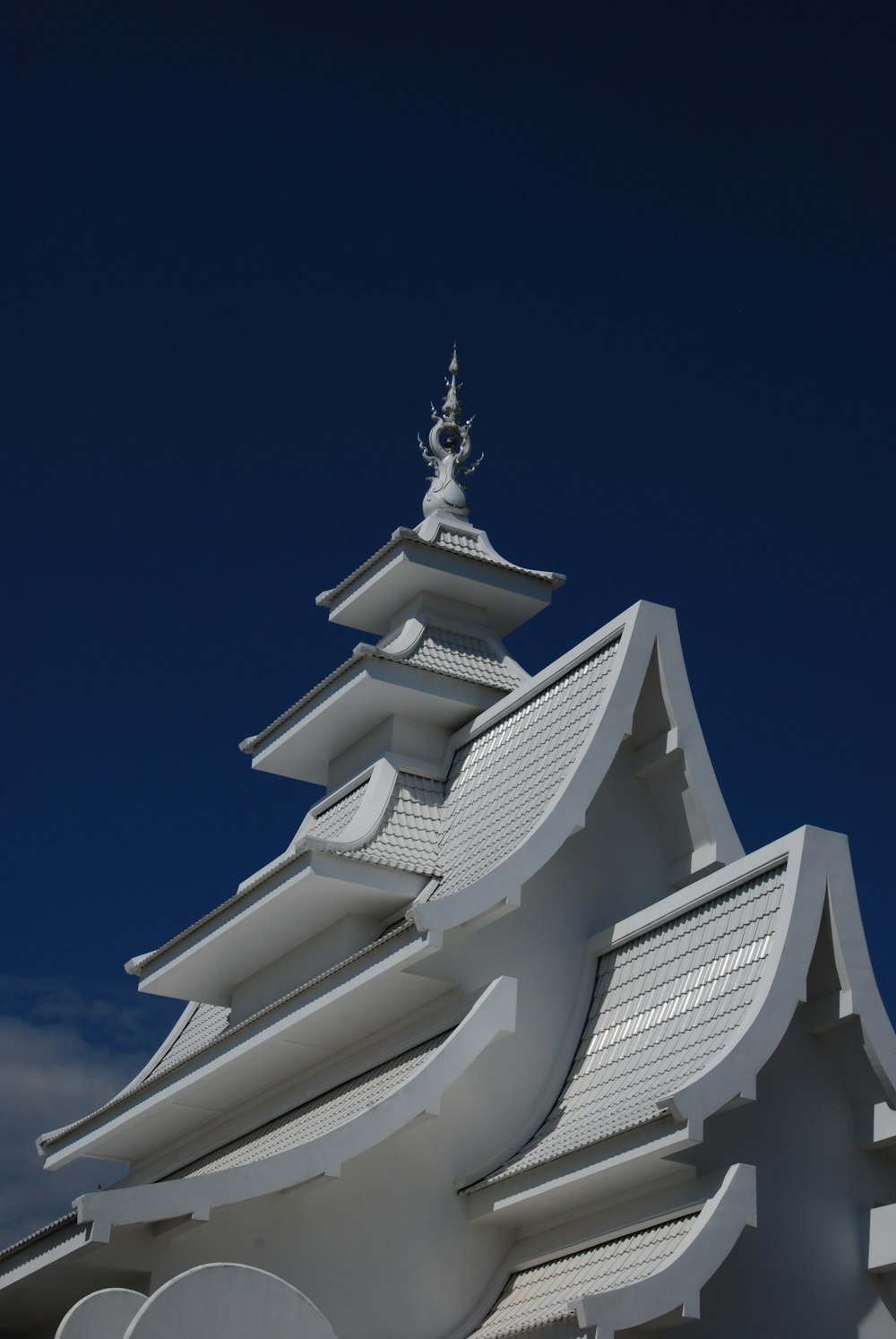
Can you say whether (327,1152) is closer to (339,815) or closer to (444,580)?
(339,815)

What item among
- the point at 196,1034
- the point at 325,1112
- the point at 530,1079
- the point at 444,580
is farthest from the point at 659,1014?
the point at 196,1034

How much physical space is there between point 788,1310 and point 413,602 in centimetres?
860

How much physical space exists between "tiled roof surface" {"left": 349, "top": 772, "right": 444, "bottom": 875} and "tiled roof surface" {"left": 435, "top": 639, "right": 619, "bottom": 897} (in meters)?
0.13

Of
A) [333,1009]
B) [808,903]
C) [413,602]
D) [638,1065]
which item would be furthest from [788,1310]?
[413,602]

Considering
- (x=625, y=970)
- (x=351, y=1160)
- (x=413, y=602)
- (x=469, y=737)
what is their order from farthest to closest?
1. (x=413, y=602)
2. (x=469, y=737)
3. (x=625, y=970)
4. (x=351, y=1160)

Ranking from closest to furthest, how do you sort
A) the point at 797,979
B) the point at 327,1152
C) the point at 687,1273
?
the point at 687,1273, the point at 797,979, the point at 327,1152

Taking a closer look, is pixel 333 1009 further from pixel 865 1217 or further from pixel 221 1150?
pixel 865 1217

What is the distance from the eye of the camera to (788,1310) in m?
11.6

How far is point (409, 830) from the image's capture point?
15359 millimetres

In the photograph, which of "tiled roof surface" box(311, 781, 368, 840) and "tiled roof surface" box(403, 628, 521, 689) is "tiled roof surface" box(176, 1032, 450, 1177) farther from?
"tiled roof surface" box(403, 628, 521, 689)

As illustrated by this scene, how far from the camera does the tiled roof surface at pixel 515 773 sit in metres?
13.7

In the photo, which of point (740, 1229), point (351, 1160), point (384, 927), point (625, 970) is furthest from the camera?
point (384, 927)

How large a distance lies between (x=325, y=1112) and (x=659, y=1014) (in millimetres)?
2817

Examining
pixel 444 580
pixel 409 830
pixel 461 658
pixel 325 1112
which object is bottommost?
pixel 325 1112
